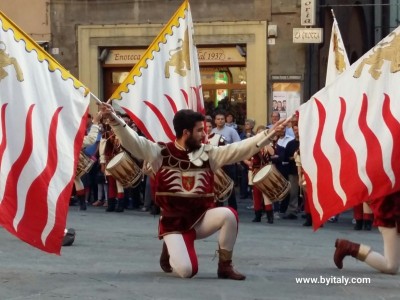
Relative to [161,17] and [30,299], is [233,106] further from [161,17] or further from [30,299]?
[30,299]

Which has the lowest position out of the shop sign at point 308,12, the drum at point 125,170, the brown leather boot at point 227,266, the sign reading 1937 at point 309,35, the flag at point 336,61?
the brown leather boot at point 227,266

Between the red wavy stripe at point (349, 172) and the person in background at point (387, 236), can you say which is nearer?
the red wavy stripe at point (349, 172)

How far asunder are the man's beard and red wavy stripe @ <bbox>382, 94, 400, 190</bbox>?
1632 mm

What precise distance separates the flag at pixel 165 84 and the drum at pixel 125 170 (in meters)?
3.83

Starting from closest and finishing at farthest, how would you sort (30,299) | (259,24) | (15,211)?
(30,299) → (15,211) → (259,24)

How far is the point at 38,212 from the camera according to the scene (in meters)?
9.08

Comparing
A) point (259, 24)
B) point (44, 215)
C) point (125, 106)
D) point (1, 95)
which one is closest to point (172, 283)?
point (44, 215)

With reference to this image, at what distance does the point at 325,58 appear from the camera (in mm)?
24781

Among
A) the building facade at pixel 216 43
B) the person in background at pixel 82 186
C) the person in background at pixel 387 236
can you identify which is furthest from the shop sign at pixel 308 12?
the person in background at pixel 387 236

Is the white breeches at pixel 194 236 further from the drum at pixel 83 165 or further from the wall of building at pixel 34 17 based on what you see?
the wall of building at pixel 34 17

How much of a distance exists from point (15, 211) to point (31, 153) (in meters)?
0.53

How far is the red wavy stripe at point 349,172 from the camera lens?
9.19 meters

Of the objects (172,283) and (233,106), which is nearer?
(172,283)

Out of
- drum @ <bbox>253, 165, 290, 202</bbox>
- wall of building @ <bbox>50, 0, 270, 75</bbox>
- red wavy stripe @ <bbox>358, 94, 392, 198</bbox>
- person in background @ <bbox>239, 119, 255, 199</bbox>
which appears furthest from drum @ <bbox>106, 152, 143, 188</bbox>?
wall of building @ <bbox>50, 0, 270, 75</bbox>
